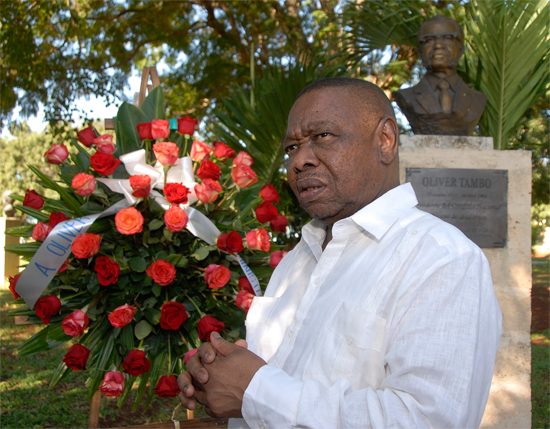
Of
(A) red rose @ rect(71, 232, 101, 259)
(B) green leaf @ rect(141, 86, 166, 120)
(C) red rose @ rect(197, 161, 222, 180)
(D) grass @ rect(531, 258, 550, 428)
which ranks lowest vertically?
(D) grass @ rect(531, 258, 550, 428)

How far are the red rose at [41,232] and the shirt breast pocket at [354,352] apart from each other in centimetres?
170

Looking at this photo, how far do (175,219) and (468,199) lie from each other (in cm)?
238

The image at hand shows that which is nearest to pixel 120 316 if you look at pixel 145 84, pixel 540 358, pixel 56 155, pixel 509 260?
pixel 56 155

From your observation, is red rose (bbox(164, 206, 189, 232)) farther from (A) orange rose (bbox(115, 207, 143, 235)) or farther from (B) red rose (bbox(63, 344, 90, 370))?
(B) red rose (bbox(63, 344, 90, 370))

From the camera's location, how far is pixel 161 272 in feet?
7.19

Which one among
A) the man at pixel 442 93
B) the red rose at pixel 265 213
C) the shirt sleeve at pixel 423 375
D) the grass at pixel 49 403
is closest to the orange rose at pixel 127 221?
the red rose at pixel 265 213

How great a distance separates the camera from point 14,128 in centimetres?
957

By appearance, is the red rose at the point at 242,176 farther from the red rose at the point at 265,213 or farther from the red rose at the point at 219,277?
the red rose at the point at 219,277

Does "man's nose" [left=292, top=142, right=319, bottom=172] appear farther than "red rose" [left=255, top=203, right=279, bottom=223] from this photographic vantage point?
No

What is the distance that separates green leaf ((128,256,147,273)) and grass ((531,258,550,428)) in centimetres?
375

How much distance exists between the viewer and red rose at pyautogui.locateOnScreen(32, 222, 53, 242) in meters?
2.33

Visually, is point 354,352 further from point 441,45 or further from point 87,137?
point 441,45

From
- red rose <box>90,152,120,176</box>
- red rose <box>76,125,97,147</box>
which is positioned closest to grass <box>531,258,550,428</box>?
red rose <box>90,152,120,176</box>

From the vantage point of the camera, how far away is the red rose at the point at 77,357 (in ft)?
7.04
